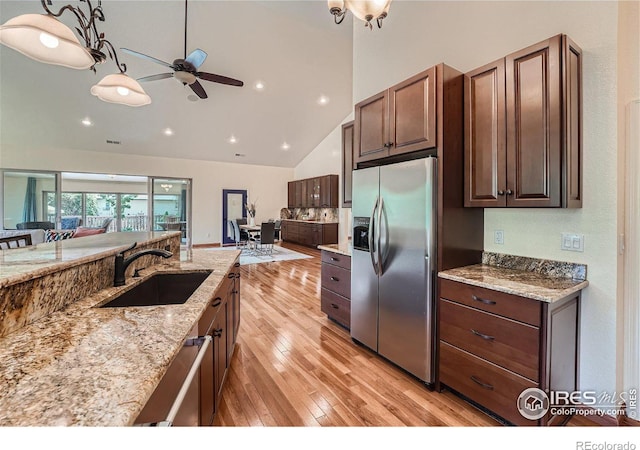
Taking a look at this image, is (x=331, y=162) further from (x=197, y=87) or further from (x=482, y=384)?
(x=482, y=384)

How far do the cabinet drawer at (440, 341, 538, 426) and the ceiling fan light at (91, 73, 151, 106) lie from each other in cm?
315

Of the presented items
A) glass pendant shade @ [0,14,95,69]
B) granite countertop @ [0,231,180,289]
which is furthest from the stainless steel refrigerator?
glass pendant shade @ [0,14,95,69]

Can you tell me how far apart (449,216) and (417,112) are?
824 mm

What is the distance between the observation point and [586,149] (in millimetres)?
1733

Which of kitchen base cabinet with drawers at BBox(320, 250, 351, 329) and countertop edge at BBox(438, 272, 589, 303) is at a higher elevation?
countertop edge at BBox(438, 272, 589, 303)

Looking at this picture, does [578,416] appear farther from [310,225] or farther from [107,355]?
[310,225]

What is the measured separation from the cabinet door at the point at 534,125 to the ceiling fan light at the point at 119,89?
2835mm

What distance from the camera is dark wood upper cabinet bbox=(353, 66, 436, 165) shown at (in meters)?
2.03

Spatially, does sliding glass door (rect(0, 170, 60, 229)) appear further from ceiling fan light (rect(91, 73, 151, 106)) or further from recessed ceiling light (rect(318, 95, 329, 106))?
recessed ceiling light (rect(318, 95, 329, 106))

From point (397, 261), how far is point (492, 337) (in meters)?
0.77

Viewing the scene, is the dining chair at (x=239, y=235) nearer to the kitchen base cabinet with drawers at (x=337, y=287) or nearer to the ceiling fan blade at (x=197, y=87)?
the ceiling fan blade at (x=197, y=87)

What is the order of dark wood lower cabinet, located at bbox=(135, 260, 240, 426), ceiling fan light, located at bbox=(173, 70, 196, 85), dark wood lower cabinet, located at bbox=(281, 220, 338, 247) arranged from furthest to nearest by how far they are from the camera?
dark wood lower cabinet, located at bbox=(281, 220, 338, 247) → ceiling fan light, located at bbox=(173, 70, 196, 85) → dark wood lower cabinet, located at bbox=(135, 260, 240, 426)

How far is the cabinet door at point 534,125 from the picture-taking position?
5.42 feet
